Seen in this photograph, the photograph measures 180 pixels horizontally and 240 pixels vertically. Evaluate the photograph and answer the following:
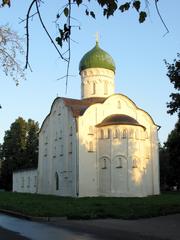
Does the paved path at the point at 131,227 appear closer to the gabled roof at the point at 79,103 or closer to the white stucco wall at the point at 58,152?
the white stucco wall at the point at 58,152

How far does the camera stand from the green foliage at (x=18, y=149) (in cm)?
6962

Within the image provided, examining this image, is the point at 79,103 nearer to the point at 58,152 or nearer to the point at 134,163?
the point at 58,152

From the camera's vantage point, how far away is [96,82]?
164 feet

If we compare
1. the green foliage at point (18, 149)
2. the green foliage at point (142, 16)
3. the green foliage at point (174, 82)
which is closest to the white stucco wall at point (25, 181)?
the green foliage at point (18, 149)

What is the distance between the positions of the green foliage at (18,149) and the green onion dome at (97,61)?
2323 cm

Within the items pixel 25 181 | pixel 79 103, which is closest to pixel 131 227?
pixel 79 103

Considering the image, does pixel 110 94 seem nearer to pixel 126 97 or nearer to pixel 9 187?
pixel 126 97

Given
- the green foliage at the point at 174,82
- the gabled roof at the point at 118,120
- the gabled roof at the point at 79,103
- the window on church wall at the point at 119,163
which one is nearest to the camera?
the green foliage at the point at 174,82

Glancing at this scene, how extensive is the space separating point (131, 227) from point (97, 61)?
36.0m

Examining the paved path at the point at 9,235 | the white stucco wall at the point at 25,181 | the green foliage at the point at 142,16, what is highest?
the white stucco wall at the point at 25,181

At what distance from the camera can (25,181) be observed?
5900cm

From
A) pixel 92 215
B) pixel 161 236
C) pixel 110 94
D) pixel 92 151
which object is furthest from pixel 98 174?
pixel 161 236

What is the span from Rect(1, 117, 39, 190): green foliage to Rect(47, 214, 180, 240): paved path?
51.0 m

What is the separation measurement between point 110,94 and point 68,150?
8.53 m
